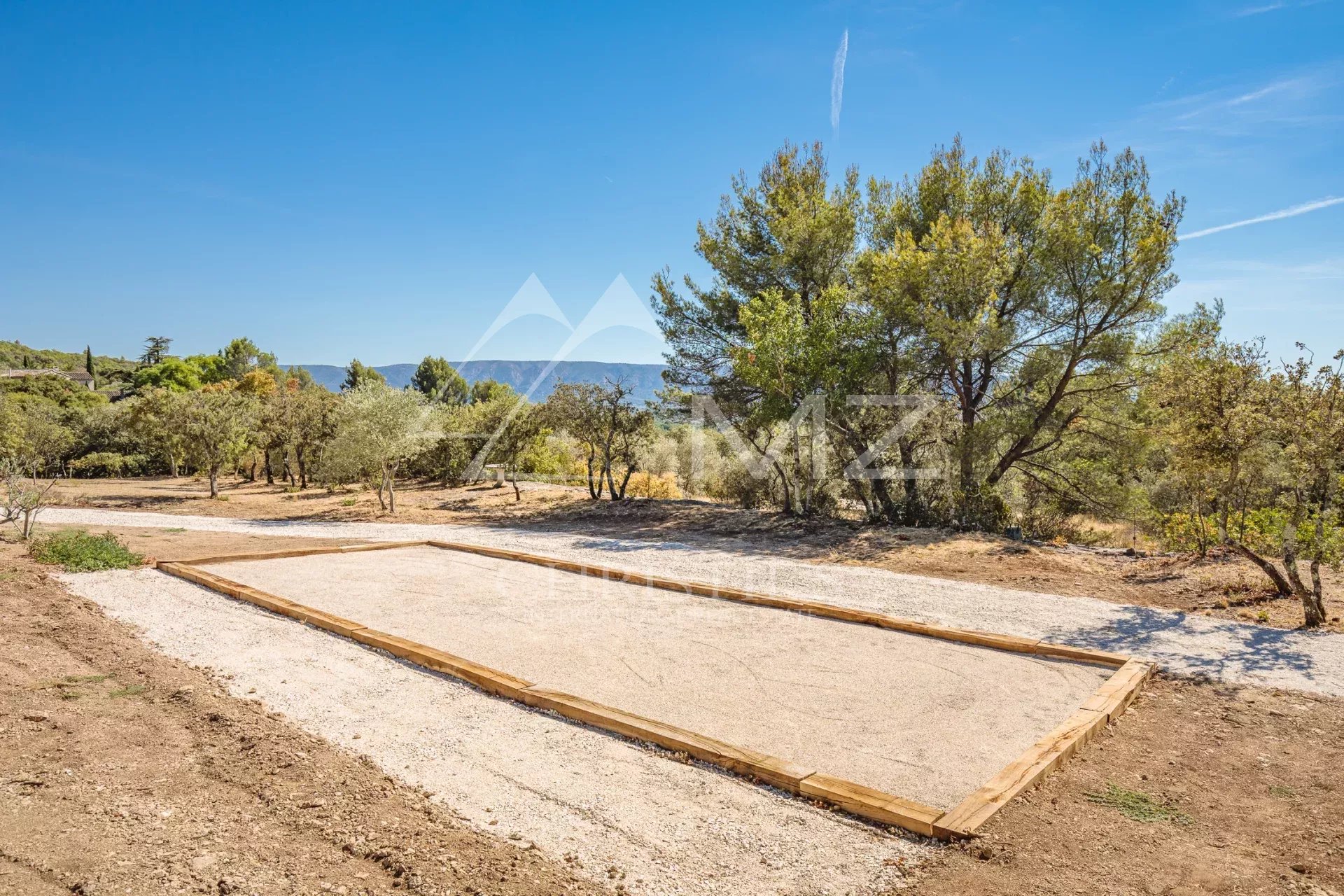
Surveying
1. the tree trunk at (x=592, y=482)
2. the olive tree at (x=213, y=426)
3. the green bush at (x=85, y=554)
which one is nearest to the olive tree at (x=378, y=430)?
the tree trunk at (x=592, y=482)

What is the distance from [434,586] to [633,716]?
16.1 feet

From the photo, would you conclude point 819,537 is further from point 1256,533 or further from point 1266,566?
point 1266,566

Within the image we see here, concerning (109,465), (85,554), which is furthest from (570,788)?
(109,465)

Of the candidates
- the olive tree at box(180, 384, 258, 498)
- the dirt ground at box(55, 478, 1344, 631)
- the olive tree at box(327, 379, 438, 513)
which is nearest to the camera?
the dirt ground at box(55, 478, 1344, 631)

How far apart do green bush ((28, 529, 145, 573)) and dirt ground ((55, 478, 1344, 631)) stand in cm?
585

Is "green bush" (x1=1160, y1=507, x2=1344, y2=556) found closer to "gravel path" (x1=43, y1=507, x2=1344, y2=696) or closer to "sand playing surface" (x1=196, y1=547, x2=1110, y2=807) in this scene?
"gravel path" (x1=43, y1=507, x2=1344, y2=696)

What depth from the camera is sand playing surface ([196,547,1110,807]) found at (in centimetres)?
423

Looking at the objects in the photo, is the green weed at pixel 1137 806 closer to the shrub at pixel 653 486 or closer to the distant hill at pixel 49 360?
the shrub at pixel 653 486

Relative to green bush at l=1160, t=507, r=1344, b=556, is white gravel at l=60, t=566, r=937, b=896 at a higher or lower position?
lower

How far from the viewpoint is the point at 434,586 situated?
8.70m

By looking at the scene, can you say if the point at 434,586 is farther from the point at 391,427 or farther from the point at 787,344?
the point at 391,427

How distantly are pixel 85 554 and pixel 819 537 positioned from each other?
1074 centimetres

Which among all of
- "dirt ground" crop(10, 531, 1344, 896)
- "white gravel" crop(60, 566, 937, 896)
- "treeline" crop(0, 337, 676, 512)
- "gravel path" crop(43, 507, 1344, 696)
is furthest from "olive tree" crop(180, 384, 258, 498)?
"dirt ground" crop(10, 531, 1344, 896)

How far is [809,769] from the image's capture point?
3.87 m
